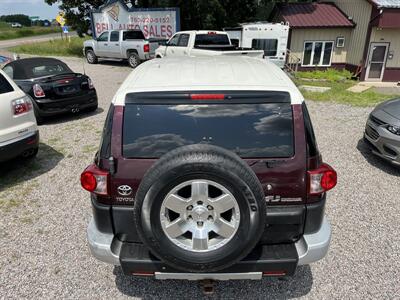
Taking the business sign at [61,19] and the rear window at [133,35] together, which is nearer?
the rear window at [133,35]

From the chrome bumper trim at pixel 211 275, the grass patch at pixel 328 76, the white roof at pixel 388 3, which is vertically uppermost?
the white roof at pixel 388 3

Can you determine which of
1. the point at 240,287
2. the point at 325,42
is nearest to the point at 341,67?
the point at 325,42

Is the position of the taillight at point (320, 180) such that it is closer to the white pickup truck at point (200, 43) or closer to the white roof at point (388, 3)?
the white pickup truck at point (200, 43)

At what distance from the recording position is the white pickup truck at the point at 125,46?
15.9 meters

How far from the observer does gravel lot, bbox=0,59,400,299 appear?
2.81m

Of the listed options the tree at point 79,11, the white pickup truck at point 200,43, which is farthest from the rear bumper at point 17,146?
the tree at point 79,11

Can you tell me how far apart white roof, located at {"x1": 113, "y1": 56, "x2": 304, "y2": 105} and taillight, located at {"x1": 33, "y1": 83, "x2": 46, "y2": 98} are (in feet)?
16.5

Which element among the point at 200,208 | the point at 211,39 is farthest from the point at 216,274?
the point at 211,39

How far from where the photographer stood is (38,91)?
6988 millimetres

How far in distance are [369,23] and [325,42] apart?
250cm

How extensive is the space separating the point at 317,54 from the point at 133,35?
10913mm

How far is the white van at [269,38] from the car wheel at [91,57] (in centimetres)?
926

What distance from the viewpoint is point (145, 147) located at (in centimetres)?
225

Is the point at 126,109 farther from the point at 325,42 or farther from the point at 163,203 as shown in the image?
the point at 325,42
